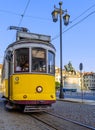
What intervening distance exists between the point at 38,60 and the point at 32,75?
0.74m

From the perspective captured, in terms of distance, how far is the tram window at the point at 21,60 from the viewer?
14.3m

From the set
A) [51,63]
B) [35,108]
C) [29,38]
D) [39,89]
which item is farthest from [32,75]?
[29,38]

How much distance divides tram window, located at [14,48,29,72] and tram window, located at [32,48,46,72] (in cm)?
30

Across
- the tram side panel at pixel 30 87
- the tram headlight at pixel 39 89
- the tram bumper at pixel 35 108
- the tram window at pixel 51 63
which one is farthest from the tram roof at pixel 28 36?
the tram bumper at pixel 35 108

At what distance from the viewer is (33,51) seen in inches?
566

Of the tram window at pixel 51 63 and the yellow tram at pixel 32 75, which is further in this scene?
the tram window at pixel 51 63

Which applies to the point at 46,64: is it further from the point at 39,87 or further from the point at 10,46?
the point at 10,46

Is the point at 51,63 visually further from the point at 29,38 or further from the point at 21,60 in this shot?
the point at 29,38

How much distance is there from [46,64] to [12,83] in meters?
1.71

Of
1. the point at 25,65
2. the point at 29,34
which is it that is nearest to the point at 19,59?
the point at 25,65

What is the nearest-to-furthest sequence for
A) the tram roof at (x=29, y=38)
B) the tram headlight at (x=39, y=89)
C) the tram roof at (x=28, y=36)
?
the tram headlight at (x=39, y=89)
the tram roof at (x=29, y=38)
the tram roof at (x=28, y=36)

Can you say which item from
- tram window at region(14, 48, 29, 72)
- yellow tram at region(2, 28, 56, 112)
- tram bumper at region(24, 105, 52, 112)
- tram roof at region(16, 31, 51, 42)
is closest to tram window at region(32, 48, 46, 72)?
yellow tram at region(2, 28, 56, 112)

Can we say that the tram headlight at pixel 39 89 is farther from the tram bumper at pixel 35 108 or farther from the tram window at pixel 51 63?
the tram window at pixel 51 63

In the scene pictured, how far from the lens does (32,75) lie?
1407cm
